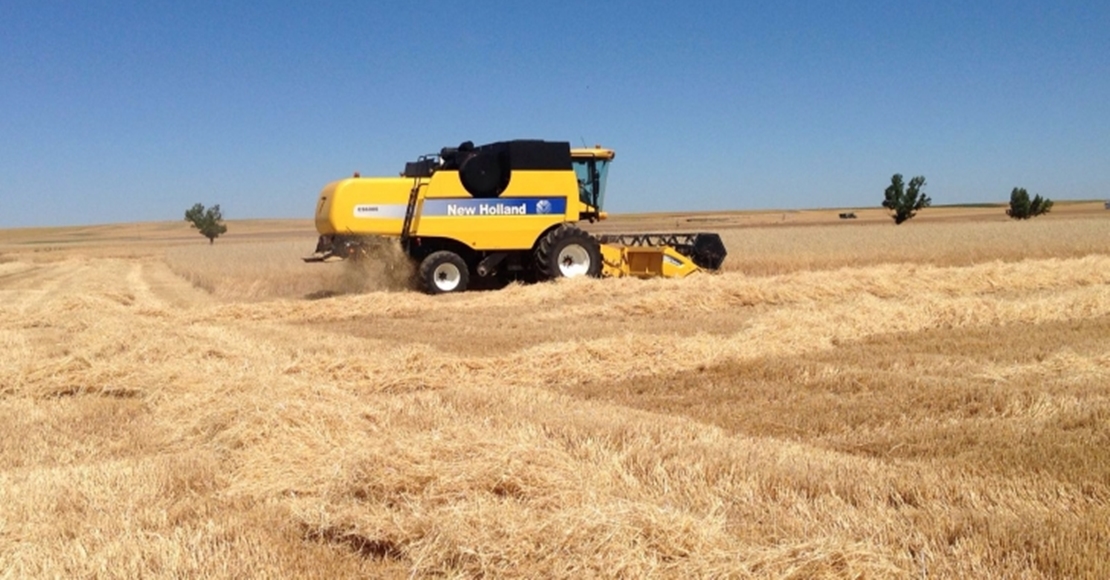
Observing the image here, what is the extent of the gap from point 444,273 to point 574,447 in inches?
454

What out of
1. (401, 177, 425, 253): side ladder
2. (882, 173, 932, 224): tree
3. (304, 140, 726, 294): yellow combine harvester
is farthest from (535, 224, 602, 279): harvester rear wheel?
(882, 173, 932, 224): tree

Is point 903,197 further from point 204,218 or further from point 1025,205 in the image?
point 204,218

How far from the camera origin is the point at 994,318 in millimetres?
10938

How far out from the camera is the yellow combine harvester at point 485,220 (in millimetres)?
16203

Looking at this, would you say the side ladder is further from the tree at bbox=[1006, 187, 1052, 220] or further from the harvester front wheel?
the tree at bbox=[1006, 187, 1052, 220]

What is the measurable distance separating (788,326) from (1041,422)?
4.47 meters

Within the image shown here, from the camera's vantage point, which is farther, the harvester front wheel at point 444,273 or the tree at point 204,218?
the tree at point 204,218

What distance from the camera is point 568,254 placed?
17.0m

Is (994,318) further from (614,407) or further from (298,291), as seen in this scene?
(298,291)

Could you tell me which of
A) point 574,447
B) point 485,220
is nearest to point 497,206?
point 485,220

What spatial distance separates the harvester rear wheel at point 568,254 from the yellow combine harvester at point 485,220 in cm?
2

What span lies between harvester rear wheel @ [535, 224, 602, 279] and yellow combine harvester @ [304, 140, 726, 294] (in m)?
0.02

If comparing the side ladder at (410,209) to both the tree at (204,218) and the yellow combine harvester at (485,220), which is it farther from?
the tree at (204,218)

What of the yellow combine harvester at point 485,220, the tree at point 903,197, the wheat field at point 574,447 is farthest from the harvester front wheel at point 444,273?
the tree at point 903,197
